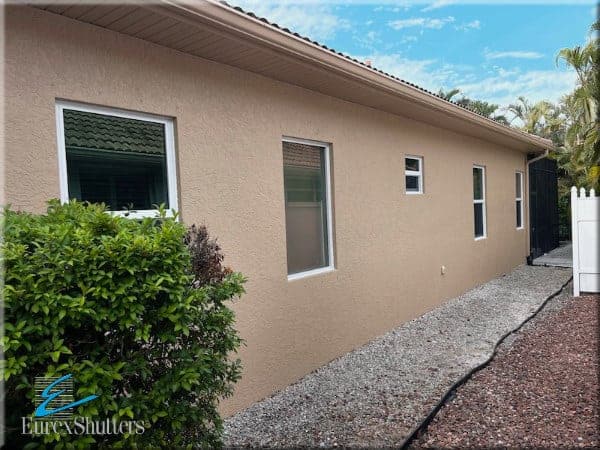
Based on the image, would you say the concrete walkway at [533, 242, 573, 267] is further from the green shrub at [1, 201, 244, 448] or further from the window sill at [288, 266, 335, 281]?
the green shrub at [1, 201, 244, 448]

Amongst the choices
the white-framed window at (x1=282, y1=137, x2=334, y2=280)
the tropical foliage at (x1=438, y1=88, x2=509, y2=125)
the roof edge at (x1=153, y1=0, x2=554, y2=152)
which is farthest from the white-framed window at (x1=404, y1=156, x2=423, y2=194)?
the tropical foliage at (x1=438, y1=88, x2=509, y2=125)

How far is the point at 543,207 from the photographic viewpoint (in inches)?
595

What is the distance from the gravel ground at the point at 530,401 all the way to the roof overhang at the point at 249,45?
351 cm

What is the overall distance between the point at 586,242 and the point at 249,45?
7776 mm

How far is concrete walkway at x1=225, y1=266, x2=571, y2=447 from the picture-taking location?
3.70 m

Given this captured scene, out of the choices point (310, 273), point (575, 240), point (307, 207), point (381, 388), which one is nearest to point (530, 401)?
point (381, 388)

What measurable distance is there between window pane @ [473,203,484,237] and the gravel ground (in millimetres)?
4378

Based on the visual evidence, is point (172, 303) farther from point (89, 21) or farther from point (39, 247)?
point (89, 21)

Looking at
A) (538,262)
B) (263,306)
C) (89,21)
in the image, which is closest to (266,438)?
(263,306)

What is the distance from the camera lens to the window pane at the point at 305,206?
16.9 ft

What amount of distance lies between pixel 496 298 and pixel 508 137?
3978mm

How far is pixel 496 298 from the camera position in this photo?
29.0 feet

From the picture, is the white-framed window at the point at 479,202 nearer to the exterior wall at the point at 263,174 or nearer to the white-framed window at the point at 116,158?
the exterior wall at the point at 263,174

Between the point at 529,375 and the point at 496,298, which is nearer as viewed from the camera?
the point at 529,375
